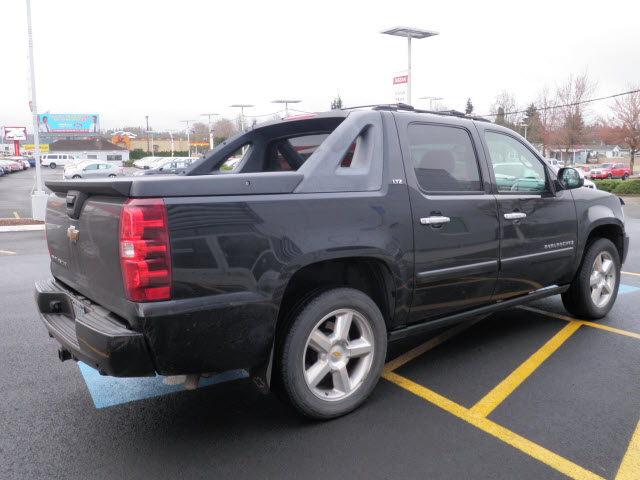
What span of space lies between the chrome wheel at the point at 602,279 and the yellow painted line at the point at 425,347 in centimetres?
113

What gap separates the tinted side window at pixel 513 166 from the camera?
13.6ft

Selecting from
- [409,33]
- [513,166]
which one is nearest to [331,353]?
[513,166]

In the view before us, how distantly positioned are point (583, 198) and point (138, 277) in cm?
397

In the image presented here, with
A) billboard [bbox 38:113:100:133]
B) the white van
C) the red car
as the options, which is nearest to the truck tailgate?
→ the red car

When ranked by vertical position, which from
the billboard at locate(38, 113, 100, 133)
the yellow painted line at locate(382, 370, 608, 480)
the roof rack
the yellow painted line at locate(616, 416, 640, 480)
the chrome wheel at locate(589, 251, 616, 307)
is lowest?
the yellow painted line at locate(616, 416, 640, 480)

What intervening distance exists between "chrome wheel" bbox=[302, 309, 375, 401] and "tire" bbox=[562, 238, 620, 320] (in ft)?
8.90

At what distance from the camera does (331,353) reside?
10.3 feet

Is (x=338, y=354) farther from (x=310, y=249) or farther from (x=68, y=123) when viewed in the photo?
(x=68, y=123)

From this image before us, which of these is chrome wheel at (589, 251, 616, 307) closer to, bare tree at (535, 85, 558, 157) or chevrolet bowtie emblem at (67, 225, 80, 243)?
chevrolet bowtie emblem at (67, 225, 80, 243)

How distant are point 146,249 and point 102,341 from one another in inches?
19.6

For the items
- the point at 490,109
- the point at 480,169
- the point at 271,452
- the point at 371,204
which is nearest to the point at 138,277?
the point at 271,452

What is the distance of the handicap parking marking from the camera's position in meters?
3.56

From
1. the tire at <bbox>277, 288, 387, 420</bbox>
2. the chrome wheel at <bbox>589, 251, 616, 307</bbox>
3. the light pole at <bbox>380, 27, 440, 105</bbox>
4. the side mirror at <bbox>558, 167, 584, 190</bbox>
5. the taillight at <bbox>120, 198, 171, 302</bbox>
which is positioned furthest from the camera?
the light pole at <bbox>380, 27, 440, 105</bbox>

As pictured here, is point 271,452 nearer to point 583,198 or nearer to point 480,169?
point 480,169
